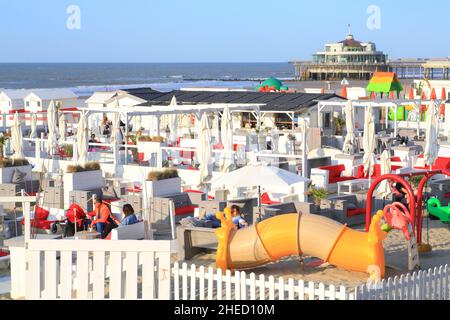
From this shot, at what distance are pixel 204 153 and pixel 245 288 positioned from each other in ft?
29.5

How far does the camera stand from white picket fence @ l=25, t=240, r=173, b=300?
6961 mm

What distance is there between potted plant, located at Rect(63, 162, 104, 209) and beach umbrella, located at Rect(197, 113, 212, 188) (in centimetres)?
190

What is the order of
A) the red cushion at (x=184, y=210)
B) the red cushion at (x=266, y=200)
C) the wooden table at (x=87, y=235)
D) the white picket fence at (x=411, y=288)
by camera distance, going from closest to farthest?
1. the white picket fence at (x=411, y=288)
2. the wooden table at (x=87, y=235)
3. the red cushion at (x=184, y=210)
4. the red cushion at (x=266, y=200)

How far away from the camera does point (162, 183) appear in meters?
14.6

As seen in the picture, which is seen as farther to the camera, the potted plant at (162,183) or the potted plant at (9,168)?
the potted plant at (9,168)

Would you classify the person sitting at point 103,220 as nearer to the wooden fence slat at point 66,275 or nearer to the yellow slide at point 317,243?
the yellow slide at point 317,243

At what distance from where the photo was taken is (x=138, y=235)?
1158 centimetres

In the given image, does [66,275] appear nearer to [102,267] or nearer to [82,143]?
[102,267]

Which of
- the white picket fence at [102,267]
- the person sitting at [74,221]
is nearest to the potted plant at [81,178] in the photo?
the person sitting at [74,221]

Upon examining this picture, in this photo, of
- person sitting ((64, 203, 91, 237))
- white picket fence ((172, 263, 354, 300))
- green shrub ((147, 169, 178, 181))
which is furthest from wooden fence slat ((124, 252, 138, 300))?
green shrub ((147, 169, 178, 181))

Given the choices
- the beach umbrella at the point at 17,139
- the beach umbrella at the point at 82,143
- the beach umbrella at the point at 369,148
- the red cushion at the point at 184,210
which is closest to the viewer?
the red cushion at the point at 184,210

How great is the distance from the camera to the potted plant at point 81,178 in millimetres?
14977

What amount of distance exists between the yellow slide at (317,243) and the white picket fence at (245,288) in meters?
1.23
